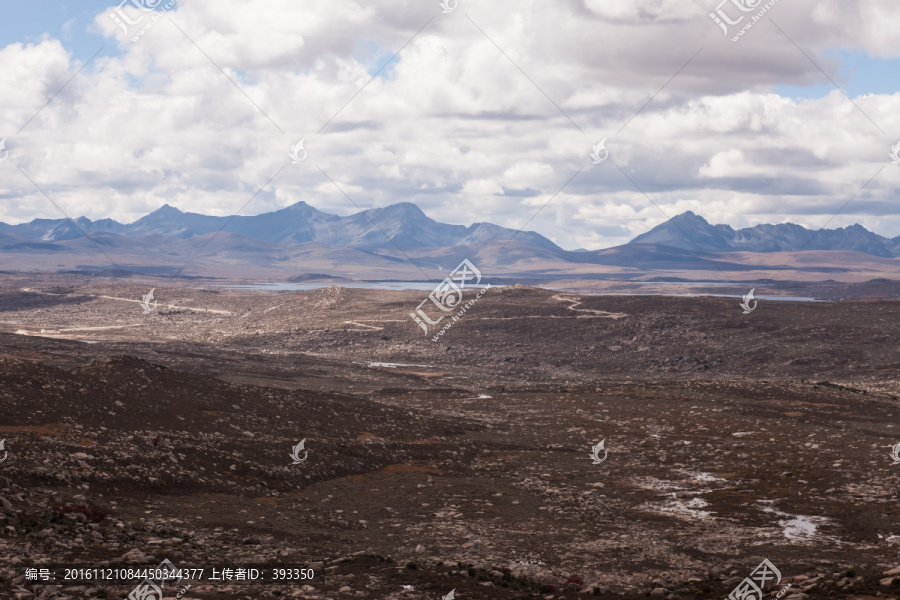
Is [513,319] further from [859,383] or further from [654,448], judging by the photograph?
[654,448]

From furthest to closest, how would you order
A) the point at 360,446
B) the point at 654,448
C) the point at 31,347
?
the point at 31,347 < the point at 654,448 < the point at 360,446

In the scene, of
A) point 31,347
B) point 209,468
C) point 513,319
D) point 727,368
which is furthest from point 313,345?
point 209,468

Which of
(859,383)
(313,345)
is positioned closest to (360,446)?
(859,383)

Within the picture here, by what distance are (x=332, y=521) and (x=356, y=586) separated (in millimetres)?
5661

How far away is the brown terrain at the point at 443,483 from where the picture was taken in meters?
15.6

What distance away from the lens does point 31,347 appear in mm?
55406

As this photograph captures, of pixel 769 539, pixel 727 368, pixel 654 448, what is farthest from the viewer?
pixel 727 368

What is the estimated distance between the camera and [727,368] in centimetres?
6694

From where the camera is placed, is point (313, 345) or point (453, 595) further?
point (313, 345)

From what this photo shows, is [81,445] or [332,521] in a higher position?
[81,445]

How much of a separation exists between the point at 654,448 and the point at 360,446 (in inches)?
460

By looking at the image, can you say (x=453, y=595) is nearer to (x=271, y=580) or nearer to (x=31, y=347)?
(x=271, y=580)

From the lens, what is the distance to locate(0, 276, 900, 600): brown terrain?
15641 mm

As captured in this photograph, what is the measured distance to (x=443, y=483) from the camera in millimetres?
25625
